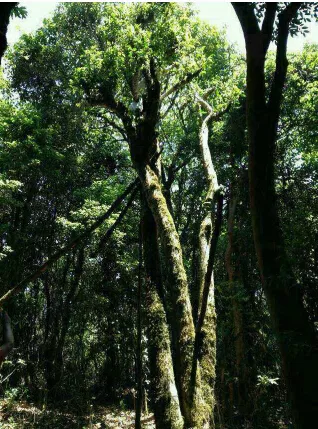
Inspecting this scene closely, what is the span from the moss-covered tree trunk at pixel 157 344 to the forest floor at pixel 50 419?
544cm

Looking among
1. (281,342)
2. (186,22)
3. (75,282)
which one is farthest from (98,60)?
(281,342)

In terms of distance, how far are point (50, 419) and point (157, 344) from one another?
6.43m

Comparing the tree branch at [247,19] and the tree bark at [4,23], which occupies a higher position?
the tree branch at [247,19]

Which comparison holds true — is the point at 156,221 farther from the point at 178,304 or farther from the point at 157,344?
the point at 157,344

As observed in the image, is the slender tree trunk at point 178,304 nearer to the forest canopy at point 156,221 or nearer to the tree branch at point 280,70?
the forest canopy at point 156,221

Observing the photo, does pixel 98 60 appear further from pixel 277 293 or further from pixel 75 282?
pixel 277 293

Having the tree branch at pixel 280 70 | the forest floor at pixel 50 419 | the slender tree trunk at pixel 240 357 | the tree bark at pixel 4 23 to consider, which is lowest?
the forest floor at pixel 50 419

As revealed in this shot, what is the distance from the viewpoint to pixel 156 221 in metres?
3.45

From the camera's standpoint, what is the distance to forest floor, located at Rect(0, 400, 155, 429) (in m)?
7.26

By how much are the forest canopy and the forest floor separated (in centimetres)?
7

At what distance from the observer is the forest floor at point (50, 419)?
7.26m

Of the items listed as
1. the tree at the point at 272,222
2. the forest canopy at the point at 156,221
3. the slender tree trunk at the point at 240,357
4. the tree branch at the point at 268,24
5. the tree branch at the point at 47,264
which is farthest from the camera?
the slender tree trunk at the point at 240,357

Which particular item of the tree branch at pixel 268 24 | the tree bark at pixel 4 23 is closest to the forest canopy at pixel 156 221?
the tree branch at pixel 268 24

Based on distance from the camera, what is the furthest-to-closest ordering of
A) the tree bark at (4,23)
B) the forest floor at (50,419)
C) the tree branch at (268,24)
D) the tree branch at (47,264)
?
1. the forest floor at (50,419)
2. the tree branch at (268,24)
3. the tree branch at (47,264)
4. the tree bark at (4,23)
